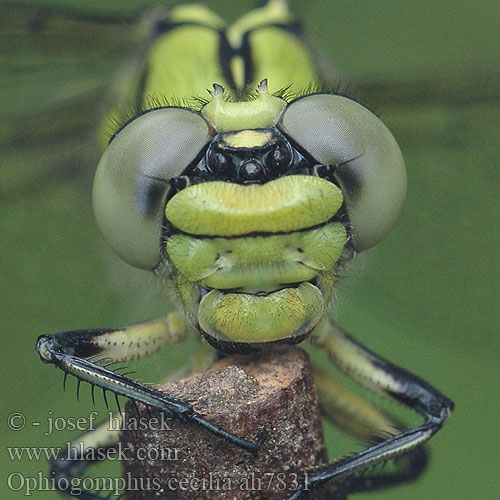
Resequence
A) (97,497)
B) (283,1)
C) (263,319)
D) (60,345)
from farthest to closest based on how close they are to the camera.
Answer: (283,1), (97,497), (60,345), (263,319)

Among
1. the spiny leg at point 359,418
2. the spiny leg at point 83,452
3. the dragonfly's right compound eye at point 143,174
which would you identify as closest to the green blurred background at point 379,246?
the spiny leg at point 359,418

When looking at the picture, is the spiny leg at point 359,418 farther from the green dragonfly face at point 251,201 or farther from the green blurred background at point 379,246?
the green blurred background at point 379,246

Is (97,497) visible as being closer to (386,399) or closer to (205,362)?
(205,362)

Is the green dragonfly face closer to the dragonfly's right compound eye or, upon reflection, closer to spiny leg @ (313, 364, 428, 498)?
the dragonfly's right compound eye

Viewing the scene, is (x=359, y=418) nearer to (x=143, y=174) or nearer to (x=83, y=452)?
(x=83, y=452)

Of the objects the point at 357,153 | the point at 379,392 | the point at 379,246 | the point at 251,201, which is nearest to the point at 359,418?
the point at 379,392

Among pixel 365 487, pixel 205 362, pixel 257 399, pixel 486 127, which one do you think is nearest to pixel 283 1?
pixel 486 127
